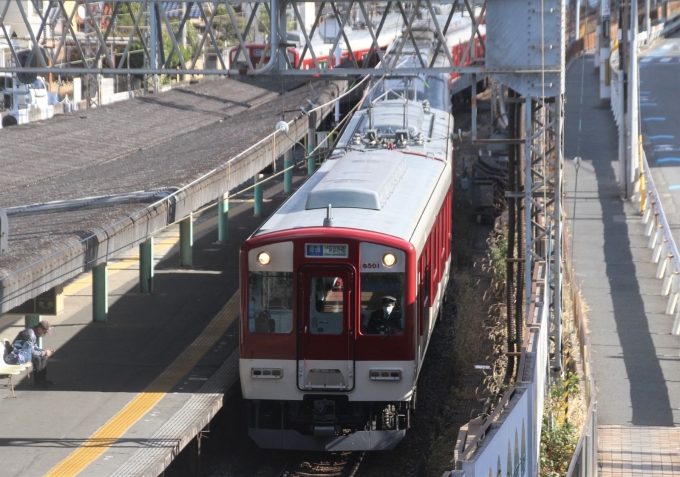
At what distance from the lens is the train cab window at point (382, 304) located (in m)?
10.7

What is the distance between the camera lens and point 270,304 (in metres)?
10.8

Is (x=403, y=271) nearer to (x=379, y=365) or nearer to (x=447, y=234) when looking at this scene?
(x=379, y=365)

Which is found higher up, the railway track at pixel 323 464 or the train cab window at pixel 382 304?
the train cab window at pixel 382 304

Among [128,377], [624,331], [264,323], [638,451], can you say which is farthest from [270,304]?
[624,331]

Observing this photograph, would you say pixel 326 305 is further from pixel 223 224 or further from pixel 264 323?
pixel 223 224

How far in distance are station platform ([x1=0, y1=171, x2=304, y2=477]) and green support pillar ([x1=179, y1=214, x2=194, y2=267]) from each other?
0.21 metres

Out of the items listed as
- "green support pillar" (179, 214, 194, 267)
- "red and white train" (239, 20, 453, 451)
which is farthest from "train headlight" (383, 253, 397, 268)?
"green support pillar" (179, 214, 194, 267)

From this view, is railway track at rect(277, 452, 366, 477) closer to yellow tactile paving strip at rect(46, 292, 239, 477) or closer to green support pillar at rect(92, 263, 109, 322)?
yellow tactile paving strip at rect(46, 292, 239, 477)

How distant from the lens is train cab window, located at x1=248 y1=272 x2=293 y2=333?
10719mm

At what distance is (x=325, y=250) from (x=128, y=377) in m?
3.56

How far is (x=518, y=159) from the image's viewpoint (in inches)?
518

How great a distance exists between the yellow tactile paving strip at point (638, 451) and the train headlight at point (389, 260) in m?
2.49

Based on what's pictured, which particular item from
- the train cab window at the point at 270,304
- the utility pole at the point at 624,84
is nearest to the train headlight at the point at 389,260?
the train cab window at the point at 270,304

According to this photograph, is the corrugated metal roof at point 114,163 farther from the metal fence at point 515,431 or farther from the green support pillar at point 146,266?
the metal fence at point 515,431
